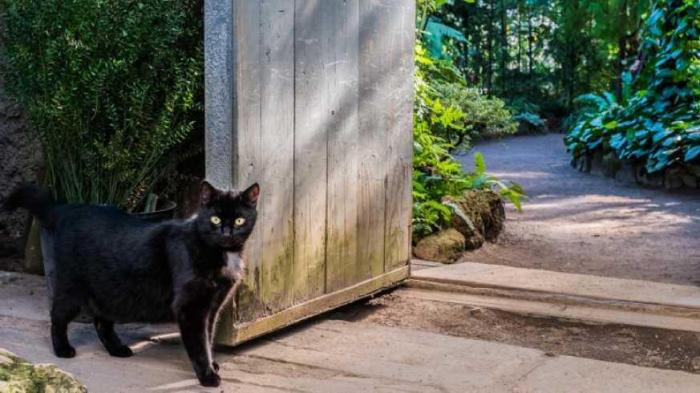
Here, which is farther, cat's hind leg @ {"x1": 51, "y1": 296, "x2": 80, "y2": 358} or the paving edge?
the paving edge

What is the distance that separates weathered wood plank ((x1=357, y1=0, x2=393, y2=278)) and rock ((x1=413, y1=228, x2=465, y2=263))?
54.1 inches

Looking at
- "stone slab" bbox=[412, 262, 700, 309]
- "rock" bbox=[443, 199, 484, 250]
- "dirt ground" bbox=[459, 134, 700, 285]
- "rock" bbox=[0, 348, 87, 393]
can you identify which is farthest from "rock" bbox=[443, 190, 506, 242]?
"rock" bbox=[0, 348, 87, 393]

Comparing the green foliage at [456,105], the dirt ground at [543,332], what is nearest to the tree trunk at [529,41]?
the green foliage at [456,105]

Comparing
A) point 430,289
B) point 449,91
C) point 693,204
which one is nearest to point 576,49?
point 693,204

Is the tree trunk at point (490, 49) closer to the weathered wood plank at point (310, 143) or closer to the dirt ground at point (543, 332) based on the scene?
the dirt ground at point (543, 332)

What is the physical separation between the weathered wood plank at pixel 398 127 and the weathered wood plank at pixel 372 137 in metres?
0.06

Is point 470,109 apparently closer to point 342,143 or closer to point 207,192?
point 342,143

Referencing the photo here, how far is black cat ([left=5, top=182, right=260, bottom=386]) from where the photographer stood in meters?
3.31

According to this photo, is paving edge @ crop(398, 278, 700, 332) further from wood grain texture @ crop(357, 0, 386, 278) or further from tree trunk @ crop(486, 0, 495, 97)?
tree trunk @ crop(486, 0, 495, 97)

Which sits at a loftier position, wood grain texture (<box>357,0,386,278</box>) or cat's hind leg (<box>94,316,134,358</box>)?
wood grain texture (<box>357,0,386,278</box>)

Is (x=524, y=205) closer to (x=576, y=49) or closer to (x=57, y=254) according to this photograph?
(x=57, y=254)

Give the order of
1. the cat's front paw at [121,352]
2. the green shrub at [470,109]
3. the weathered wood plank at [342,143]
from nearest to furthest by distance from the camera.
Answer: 1. the cat's front paw at [121,352]
2. the weathered wood plank at [342,143]
3. the green shrub at [470,109]

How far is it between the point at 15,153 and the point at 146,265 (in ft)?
6.22

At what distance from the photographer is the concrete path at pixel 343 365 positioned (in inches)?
132
